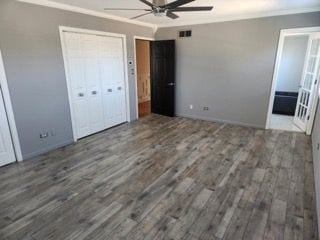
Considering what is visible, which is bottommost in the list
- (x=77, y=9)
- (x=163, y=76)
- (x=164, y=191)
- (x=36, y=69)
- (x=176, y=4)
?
(x=164, y=191)

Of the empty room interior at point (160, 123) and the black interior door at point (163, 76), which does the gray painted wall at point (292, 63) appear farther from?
the black interior door at point (163, 76)

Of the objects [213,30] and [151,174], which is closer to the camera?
[151,174]

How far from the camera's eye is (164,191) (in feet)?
8.81

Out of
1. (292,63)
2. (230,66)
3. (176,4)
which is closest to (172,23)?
(230,66)

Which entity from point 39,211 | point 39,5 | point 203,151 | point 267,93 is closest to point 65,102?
point 39,5

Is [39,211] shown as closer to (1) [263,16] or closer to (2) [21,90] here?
(2) [21,90]

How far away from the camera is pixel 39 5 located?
3369 millimetres

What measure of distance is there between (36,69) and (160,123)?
10.2 feet

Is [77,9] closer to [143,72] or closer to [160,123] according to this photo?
[160,123]

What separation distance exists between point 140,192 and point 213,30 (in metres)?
4.34

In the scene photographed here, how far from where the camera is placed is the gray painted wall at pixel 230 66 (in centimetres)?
455

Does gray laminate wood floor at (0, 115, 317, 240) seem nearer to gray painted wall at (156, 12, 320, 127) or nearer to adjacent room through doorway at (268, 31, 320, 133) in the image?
adjacent room through doorway at (268, 31, 320, 133)

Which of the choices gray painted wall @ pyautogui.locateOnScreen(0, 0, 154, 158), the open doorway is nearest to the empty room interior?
gray painted wall @ pyautogui.locateOnScreen(0, 0, 154, 158)

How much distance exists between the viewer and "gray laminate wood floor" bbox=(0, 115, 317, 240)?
2078mm
